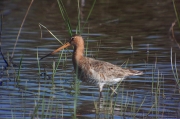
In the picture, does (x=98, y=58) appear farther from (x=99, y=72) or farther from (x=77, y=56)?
(x=99, y=72)

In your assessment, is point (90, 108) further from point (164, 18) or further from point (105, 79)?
point (164, 18)

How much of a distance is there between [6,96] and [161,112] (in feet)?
8.50

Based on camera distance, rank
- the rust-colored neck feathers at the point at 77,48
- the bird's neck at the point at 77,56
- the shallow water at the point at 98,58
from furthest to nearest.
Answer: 1. the rust-colored neck feathers at the point at 77,48
2. the bird's neck at the point at 77,56
3. the shallow water at the point at 98,58

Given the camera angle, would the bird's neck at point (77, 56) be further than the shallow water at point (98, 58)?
Yes

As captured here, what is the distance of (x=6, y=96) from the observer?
31.7 feet

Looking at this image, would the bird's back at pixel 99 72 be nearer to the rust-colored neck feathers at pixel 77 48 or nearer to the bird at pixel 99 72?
the bird at pixel 99 72

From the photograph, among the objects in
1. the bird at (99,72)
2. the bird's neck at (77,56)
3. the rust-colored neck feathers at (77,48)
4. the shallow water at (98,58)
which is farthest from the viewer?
the rust-colored neck feathers at (77,48)

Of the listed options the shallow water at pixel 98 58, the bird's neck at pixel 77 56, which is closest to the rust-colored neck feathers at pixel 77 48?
the bird's neck at pixel 77 56

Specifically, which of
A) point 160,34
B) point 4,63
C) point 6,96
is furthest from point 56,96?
point 160,34

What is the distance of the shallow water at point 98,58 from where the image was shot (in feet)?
29.0

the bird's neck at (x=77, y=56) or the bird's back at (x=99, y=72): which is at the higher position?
the bird's neck at (x=77, y=56)

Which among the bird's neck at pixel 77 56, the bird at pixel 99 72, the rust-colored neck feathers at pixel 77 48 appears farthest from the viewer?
the rust-colored neck feathers at pixel 77 48

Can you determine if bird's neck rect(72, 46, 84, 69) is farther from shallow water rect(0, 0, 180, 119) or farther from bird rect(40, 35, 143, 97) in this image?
shallow water rect(0, 0, 180, 119)

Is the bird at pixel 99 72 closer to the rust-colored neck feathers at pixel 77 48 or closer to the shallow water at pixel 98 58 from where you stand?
the rust-colored neck feathers at pixel 77 48
